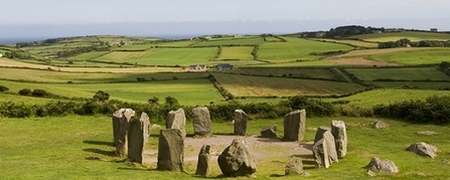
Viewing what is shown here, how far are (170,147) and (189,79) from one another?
185 feet

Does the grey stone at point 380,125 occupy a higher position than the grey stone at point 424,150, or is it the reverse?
the grey stone at point 424,150

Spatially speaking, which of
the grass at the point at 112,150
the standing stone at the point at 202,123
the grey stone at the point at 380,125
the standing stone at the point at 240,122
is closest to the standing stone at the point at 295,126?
the grass at the point at 112,150

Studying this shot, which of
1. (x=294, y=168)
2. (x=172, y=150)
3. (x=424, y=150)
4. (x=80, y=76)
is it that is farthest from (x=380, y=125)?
(x=80, y=76)

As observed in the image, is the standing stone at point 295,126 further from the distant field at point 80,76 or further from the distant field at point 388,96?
the distant field at point 80,76

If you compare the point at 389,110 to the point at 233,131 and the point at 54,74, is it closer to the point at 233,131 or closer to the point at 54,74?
the point at 233,131

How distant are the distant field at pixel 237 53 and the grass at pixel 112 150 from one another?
87.4 meters

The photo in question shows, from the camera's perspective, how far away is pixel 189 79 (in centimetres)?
7738

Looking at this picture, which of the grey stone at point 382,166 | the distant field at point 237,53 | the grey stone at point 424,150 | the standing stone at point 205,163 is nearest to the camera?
the standing stone at point 205,163

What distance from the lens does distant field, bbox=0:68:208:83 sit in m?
73.2

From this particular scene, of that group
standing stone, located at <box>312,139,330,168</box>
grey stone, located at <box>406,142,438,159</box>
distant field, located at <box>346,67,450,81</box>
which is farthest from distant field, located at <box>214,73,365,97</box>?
standing stone, located at <box>312,139,330,168</box>

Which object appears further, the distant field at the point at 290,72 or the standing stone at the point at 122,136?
the distant field at the point at 290,72

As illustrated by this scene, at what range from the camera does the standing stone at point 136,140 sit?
75.0 feet

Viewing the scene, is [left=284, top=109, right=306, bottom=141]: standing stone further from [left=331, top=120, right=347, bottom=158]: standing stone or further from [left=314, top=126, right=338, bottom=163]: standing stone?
[left=314, top=126, right=338, bottom=163]: standing stone

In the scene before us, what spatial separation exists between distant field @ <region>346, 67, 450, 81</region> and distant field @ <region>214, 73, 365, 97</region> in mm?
8985
